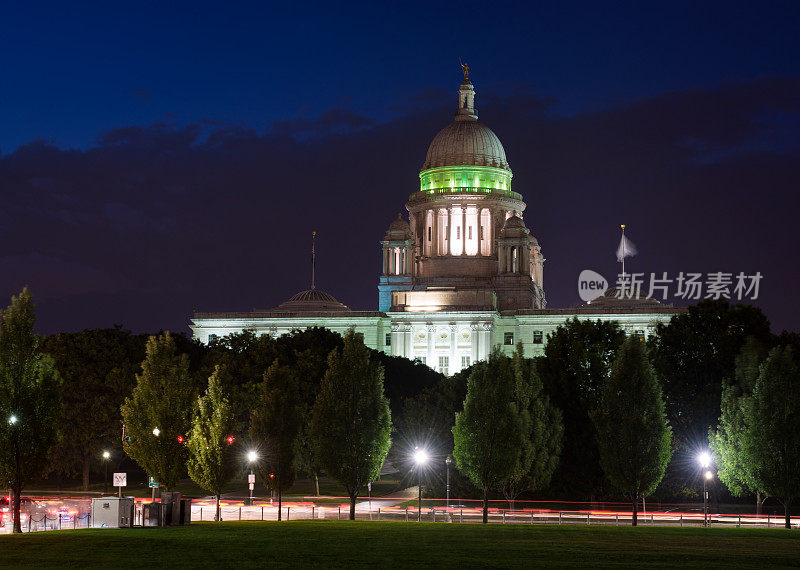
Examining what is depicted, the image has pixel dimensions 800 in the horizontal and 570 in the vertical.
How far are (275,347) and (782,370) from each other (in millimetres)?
62666

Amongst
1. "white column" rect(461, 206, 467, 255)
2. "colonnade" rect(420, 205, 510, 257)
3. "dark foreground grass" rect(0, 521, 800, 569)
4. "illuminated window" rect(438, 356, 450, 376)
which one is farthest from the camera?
"white column" rect(461, 206, 467, 255)

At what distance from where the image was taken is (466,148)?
168625mm

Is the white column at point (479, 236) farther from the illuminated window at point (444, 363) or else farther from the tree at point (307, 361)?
the tree at point (307, 361)

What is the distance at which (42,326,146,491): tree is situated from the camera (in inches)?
3807

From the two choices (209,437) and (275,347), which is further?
(275,347)

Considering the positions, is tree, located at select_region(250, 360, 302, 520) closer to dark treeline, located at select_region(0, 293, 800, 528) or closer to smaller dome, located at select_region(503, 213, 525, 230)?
dark treeline, located at select_region(0, 293, 800, 528)

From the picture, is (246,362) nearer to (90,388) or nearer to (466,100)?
(90,388)

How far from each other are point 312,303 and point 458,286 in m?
21.2

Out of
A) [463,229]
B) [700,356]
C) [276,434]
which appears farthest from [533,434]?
[463,229]

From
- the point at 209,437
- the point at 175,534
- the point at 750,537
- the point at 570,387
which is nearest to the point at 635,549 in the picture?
the point at 750,537

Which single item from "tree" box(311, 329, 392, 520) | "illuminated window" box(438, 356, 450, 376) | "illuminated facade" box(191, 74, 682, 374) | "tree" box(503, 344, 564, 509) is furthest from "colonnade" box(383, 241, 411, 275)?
"tree" box(311, 329, 392, 520)

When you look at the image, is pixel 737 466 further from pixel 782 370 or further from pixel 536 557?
pixel 536 557

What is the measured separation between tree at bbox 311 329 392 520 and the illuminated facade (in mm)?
90677

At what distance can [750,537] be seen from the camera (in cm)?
4503
